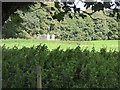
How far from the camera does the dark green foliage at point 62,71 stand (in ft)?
11.7

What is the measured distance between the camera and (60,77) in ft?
11.9

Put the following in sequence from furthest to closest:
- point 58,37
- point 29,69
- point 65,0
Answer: point 58,37
point 29,69
point 65,0

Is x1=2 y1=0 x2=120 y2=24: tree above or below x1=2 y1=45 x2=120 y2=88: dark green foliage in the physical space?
above

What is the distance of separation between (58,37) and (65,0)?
22.2 ft

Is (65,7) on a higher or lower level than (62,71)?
higher

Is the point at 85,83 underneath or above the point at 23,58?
underneath

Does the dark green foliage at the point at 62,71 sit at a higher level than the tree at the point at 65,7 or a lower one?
lower

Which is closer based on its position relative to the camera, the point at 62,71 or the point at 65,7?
the point at 65,7

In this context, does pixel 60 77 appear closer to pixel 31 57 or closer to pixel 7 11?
pixel 31 57

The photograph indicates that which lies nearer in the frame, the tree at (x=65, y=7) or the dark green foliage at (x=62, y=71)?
the tree at (x=65, y=7)

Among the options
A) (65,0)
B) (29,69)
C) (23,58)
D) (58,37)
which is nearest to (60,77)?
(29,69)

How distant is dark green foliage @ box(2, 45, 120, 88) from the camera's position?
358cm

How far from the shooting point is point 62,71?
143 inches

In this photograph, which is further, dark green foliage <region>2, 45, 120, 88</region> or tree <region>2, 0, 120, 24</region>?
dark green foliage <region>2, 45, 120, 88</region>
